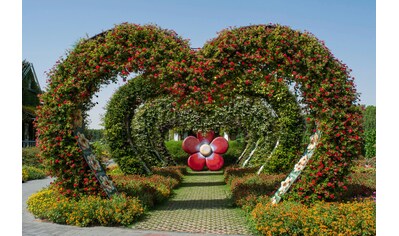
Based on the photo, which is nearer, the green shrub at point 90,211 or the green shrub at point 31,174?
the green shrub at point 90,211

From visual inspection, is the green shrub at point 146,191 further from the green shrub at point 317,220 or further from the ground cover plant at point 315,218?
the green shrub at point 317,220

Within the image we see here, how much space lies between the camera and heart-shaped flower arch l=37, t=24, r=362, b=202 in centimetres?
769

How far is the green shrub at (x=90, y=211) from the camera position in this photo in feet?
24.7

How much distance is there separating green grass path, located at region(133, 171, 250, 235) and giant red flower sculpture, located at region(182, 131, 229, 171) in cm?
954

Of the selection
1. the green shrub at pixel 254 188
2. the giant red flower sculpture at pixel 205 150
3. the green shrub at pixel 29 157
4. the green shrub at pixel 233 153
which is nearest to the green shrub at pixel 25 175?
the green shrub at pixel 29 157

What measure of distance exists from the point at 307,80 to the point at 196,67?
2145 mm

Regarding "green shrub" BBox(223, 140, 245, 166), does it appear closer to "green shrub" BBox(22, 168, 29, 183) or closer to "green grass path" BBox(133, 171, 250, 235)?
"green shrub" BBox(22, 168, 29, 183)

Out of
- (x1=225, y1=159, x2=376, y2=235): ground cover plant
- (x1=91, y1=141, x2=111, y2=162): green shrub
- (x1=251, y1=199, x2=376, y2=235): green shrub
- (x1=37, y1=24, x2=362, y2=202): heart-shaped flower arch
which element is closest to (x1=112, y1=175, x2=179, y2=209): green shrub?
(x1=91, y1=141, x2=111, y2=162): green shrub

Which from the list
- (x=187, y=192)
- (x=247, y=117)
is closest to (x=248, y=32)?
(x=187, y=192)

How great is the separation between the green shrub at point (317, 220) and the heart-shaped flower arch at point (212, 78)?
804 millimetres
